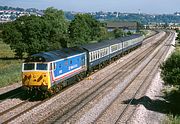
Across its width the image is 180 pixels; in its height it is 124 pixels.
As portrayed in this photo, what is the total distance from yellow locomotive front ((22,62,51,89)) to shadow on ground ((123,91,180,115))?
5.55m

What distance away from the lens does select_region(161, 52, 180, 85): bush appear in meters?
23.7

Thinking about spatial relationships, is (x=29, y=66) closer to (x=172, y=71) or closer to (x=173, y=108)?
(x=172, y=71)

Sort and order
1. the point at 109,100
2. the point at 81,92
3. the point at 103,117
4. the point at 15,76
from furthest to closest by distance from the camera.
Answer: the point at 15,76, the point at 81,92, the point at 109,100, the point at 103,117

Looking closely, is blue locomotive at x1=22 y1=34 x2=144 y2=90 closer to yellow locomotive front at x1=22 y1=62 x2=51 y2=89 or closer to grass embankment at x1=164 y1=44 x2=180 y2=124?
yellow locomotive front at x1=22 y1=62 x2=51 y2=89

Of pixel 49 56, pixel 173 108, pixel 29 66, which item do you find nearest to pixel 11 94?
pixel 29 66

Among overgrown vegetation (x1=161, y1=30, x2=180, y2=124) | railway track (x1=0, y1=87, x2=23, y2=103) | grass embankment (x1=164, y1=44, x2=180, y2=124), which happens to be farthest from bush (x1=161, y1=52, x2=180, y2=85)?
railway track (x1=0, y1=87, x2=23, y2=103)

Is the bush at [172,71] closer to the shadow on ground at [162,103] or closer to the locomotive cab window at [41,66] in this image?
the shadow on ground at [162,103]

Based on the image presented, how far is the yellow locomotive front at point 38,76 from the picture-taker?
Result: 2566 cm

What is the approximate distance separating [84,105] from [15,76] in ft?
46.9

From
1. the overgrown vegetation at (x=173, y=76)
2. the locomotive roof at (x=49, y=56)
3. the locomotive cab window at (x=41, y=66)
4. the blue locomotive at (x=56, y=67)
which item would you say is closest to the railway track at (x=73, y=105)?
the blue locomotive at (x=56, y=67)

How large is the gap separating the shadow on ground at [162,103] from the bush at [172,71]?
4.72ft

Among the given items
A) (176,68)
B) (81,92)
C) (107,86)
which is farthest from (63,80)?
(176,68)

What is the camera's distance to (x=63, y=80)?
29.2 metres

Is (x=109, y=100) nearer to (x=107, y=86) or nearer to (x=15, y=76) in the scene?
(x=107, y=86)
